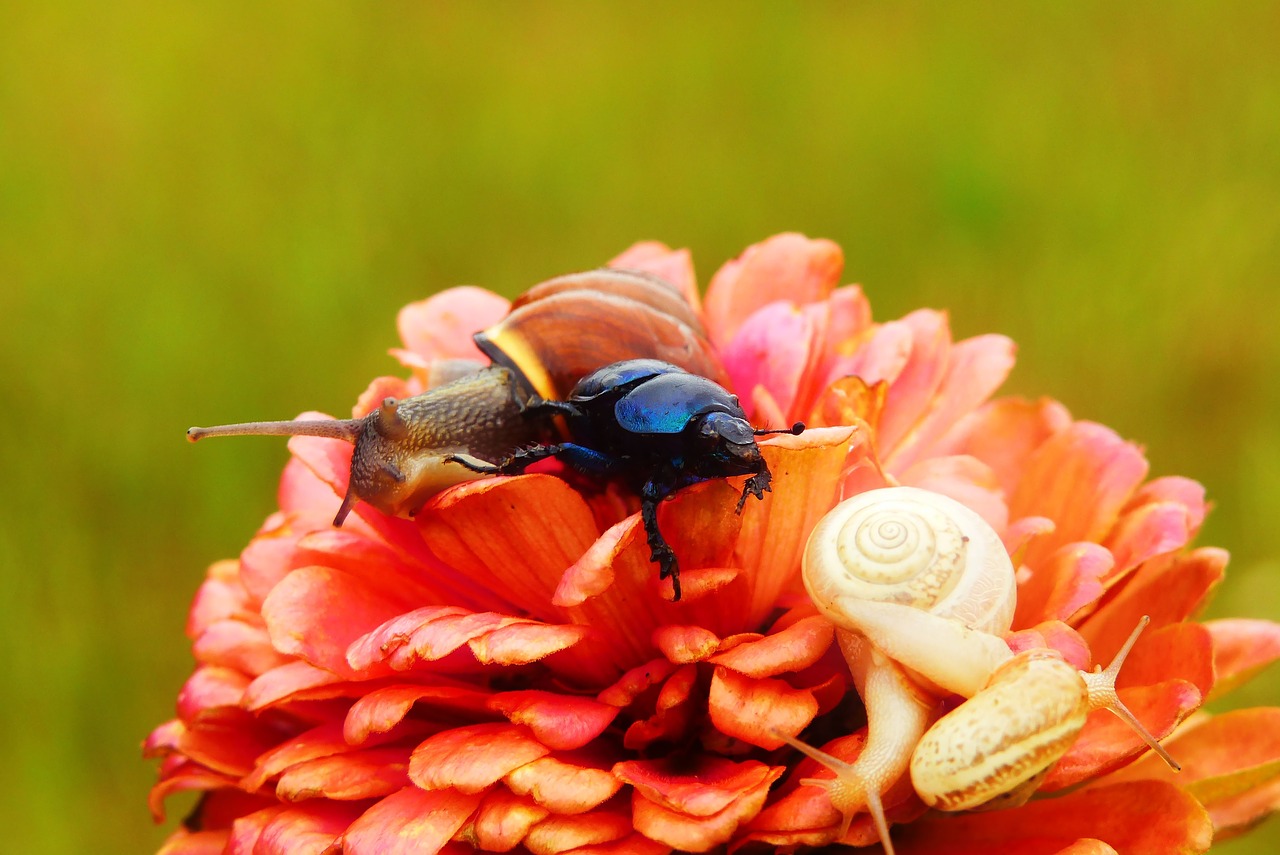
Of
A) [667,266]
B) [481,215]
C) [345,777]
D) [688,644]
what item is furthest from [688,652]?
[481,215]

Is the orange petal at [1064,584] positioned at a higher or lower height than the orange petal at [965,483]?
lower

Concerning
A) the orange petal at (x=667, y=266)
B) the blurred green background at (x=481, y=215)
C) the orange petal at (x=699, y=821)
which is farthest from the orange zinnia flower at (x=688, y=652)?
the blurred green background at (x=481, y=215)

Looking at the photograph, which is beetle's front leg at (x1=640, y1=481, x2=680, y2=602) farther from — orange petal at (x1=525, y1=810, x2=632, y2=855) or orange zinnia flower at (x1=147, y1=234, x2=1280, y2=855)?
orange petal at (x1=525, y1=810, x2=632, y2=855)

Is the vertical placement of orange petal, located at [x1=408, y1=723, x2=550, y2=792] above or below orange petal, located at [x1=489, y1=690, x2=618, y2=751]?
below

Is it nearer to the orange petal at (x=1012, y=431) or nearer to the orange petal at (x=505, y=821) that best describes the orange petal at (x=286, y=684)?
the orange petal at (x=505, y=821)

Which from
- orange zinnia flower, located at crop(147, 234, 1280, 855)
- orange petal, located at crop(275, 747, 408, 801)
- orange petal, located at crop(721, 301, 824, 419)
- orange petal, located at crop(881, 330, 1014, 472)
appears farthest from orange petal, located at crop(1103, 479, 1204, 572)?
orange petal, located at crop(275, 747, 408, 801)

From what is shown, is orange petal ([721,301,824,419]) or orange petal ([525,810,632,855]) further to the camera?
orange petal ([721,301,824,419])

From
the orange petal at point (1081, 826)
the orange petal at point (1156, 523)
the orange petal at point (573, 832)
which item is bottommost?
the orange petal at point (1081, 826)
